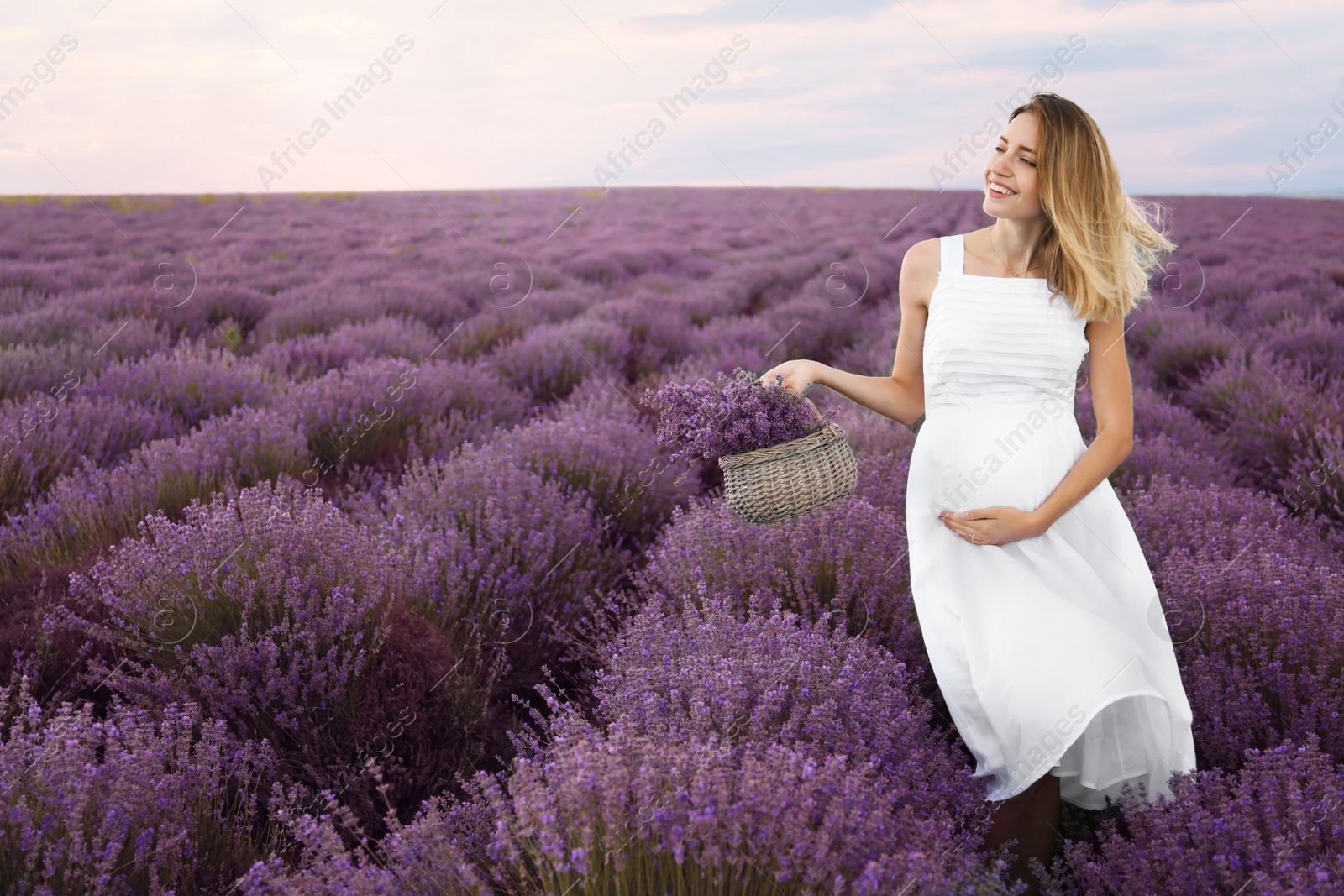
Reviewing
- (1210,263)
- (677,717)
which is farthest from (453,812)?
(1210,263)

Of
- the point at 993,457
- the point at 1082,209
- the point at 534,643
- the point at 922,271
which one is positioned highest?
the point at 1082,209

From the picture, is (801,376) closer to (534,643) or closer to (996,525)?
(996,525)

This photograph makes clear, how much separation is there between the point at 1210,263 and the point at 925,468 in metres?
12.3

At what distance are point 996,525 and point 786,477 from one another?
0.45m

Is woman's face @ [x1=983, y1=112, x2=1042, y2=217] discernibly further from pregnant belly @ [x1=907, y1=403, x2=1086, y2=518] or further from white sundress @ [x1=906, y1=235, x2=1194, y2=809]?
pregnant belly @ [x1=907, y1=403, x2=1086, y2=518]

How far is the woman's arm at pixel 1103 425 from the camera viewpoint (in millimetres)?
1856

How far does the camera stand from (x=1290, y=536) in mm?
3213

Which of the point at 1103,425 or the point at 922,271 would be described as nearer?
the point at 1103,425

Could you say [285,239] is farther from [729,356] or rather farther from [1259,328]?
[1259,328]

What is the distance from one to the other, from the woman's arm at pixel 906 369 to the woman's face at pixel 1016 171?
214 millimetres

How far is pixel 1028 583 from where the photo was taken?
1.85 meters

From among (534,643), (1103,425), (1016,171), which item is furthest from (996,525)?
(534,643)

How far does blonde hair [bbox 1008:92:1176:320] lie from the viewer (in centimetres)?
188

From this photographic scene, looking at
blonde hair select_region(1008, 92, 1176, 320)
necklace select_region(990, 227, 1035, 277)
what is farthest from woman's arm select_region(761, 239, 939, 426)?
blonde hair select_region(1008, 92, 1176, 320)
